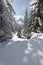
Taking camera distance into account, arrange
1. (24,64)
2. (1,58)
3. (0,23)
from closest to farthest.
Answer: (24,64) → (1,58) → (0,23)

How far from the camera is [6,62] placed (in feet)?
15.2

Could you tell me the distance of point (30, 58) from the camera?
4.79 meters

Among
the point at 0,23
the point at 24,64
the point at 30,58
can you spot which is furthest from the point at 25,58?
the point at 0,23

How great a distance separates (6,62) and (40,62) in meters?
1.30

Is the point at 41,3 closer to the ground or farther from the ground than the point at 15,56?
farther from the ground

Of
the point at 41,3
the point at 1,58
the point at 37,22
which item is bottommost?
the point at 1,58

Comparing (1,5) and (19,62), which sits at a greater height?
(1,5)

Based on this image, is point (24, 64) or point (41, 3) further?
point (41, 3)

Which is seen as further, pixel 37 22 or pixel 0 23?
pixel 0 23

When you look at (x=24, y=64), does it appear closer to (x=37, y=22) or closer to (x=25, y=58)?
(x=25, y=58)

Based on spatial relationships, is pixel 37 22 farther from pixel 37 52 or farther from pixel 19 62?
pixel 19 62

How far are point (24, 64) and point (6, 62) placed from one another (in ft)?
2.45

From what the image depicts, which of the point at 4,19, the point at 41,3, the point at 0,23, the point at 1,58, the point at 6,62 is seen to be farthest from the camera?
the point at 4,19

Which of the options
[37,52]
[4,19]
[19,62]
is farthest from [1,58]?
[4,19]
